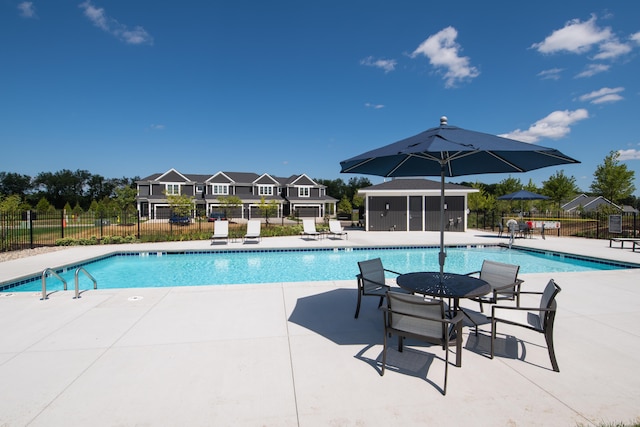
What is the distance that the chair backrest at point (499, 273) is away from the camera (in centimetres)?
426

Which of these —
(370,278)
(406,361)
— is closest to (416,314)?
(406,361)

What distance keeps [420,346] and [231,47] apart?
18730 millimetres

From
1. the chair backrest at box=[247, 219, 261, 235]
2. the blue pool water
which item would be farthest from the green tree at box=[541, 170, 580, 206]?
the chair backrest at box=[247, 219, 261, 235]

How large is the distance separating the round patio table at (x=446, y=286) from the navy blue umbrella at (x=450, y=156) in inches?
9.4

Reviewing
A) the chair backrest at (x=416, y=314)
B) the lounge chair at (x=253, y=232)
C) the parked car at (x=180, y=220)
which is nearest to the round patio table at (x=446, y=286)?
the chair backrest at (x=416, y=314)

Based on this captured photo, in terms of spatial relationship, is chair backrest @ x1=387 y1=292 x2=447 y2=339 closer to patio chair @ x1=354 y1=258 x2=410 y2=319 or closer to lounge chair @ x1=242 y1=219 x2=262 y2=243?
patio chair @ x1=354 y1=258 x2=410 y2=319

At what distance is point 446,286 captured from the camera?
3.67 meters

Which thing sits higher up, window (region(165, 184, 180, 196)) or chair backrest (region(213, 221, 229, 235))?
window (region(165, 184, 180, 196))

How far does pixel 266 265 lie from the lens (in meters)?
10.3

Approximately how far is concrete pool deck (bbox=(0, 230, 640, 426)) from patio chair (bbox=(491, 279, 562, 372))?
0.86 feet

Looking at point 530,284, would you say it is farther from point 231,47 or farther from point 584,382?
point 231,47

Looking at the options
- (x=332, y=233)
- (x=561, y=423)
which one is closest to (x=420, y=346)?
(x=561, y=423)

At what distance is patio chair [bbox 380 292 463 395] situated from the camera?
2680mm

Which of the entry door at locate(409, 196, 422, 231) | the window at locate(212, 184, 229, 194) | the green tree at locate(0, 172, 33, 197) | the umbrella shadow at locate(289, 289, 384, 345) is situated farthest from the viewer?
the green tree at locate(0, 172, 33, 197)
